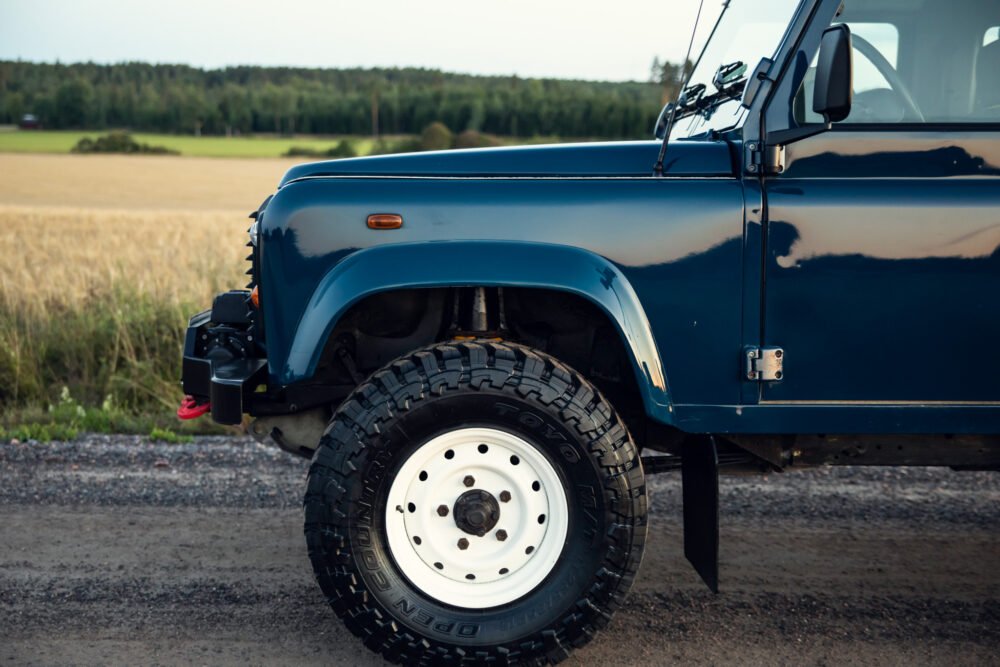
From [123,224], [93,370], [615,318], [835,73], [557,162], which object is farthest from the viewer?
[123,224]

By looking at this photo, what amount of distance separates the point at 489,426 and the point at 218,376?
997mm

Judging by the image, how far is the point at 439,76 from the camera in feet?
158

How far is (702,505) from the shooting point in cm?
322

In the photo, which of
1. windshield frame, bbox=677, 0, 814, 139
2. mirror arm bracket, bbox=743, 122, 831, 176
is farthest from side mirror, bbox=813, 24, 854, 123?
windshield frame, bbox=677, 0, 814, 139

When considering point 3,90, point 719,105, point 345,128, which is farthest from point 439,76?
point 719,105

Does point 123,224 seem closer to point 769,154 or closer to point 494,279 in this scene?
point 494,279

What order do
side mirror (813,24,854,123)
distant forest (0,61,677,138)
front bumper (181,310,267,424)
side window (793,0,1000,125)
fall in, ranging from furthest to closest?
1. distant forest (0,61,677,138)
2. front bumper (181,310,267,424)
3. side window (793,0,1000,125)
4. side mirror (813,24,854,123)

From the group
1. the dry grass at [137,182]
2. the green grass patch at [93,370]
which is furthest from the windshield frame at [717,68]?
the dry grass at [137,182]

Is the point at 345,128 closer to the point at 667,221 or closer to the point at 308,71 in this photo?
the point at 308,71

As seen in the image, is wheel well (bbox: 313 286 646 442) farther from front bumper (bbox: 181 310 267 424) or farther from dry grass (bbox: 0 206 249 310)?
dry grass (bbox: 0 206 249 310)

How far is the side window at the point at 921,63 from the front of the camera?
3107 mm

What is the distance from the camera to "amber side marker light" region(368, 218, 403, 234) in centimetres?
305

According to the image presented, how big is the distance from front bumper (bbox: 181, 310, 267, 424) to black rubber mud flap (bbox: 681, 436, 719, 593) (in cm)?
151

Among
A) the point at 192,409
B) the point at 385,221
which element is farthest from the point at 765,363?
the point at 192,409
